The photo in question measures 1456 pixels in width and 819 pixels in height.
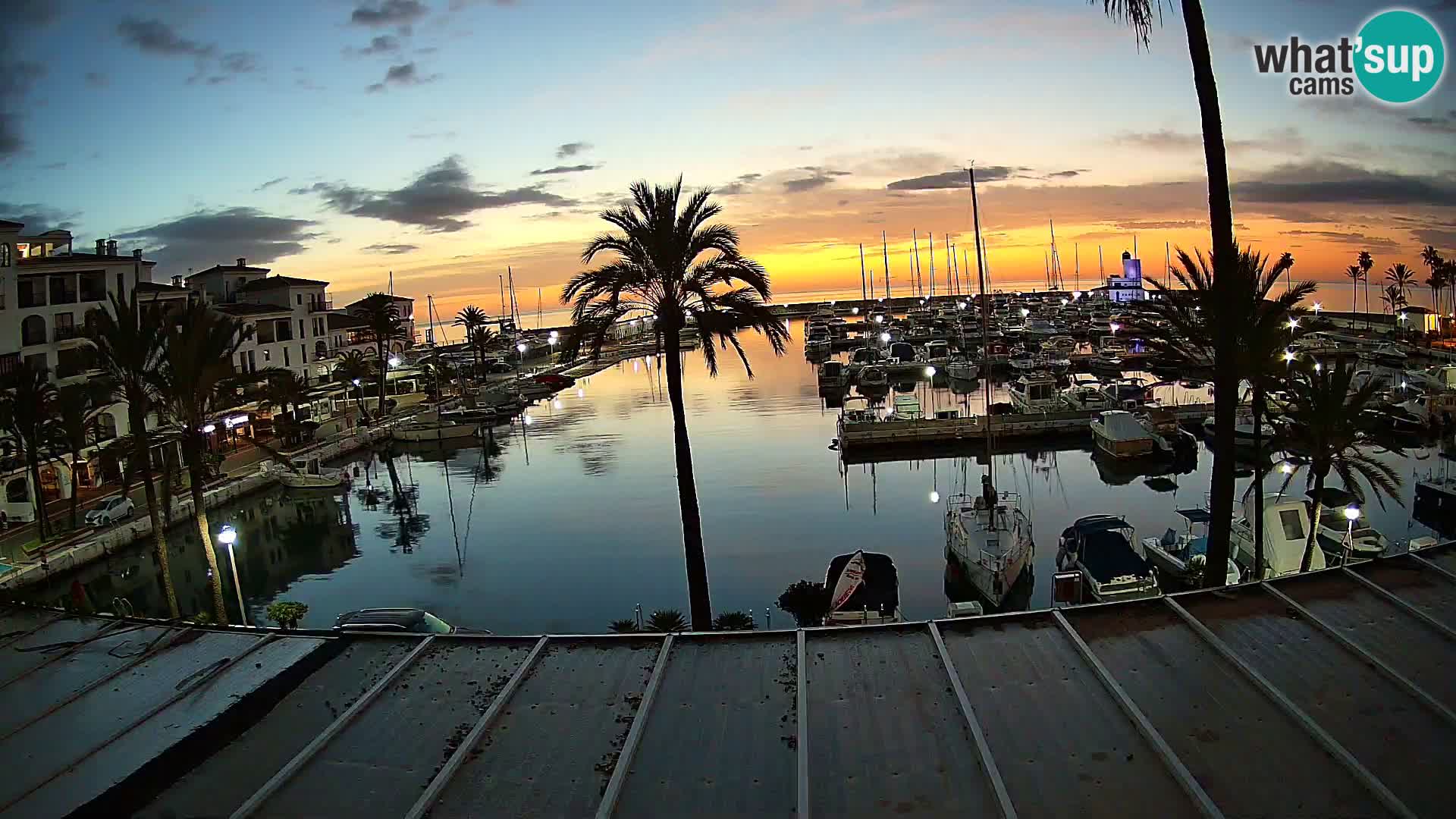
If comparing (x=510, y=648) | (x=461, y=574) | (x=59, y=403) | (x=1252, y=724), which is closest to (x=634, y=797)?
(x=510, y=648)

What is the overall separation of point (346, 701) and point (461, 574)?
19.6 m

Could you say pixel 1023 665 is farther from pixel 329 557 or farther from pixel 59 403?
pixel 59 403

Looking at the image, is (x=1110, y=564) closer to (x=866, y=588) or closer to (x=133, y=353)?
(x=866, y=588)

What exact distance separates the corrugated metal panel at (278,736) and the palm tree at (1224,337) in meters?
11.4

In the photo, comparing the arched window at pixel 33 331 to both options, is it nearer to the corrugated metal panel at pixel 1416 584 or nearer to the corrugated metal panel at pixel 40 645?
the corrugated metal panel at pixel 40 645

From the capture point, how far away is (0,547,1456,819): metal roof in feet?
19.4

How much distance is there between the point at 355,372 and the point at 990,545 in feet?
169

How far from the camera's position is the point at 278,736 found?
23.7 feet

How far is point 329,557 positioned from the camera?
97.0 ft

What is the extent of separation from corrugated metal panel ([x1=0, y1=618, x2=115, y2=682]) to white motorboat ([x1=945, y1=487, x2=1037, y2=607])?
16704 millimetres

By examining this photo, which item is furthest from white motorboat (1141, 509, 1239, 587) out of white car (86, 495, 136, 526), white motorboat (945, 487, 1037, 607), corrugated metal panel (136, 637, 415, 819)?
white car (86, 495, 136, 526)

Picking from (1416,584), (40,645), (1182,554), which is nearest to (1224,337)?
(1416,584)

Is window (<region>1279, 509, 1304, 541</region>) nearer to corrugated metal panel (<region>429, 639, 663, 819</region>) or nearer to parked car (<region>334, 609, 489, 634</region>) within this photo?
corrugated metal panel (<region>429, 639, 663, 819</region>)

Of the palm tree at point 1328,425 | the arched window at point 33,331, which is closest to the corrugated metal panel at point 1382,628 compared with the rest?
the palm tree at point 1328,425
